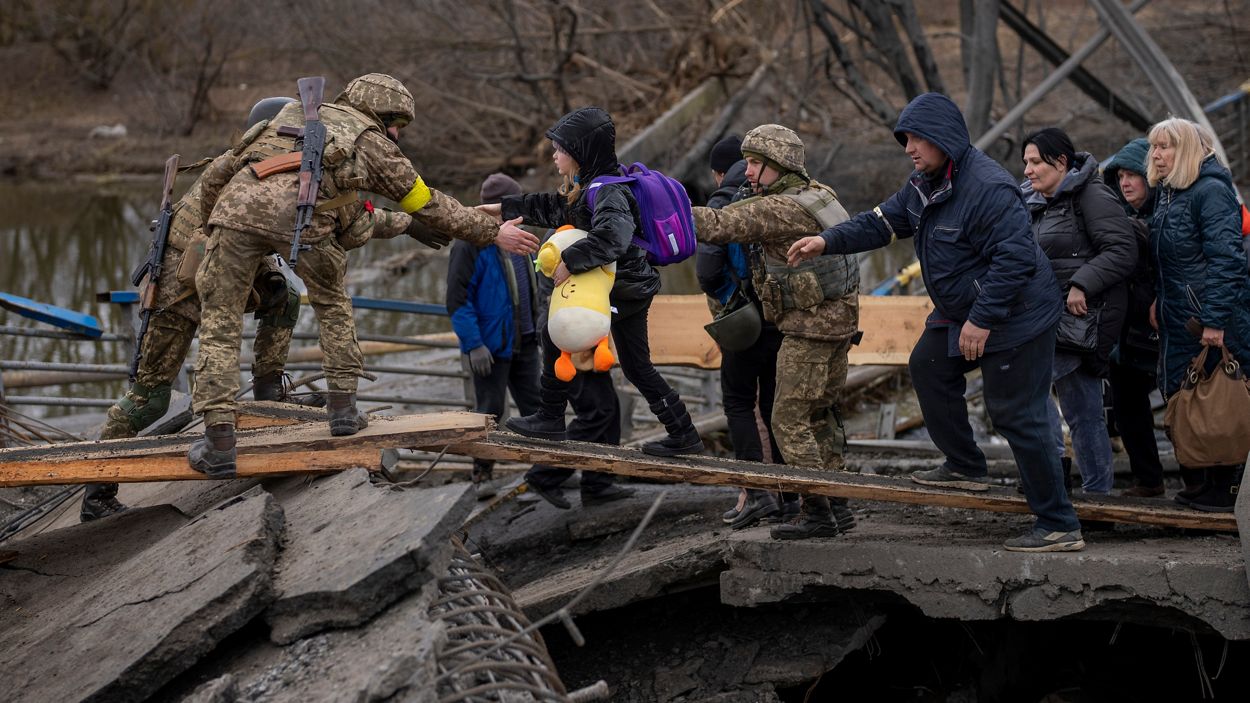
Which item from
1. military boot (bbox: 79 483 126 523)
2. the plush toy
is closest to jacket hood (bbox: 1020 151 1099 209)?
the plush toy

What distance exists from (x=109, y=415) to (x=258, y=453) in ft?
4.30

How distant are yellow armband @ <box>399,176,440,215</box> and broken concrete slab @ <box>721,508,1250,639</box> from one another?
1.98 m

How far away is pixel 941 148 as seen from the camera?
15.8 ft

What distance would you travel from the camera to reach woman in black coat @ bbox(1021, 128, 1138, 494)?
550 centimetres

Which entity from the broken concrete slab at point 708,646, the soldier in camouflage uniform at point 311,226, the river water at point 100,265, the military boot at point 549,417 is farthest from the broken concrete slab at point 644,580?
the river water at point 100,265

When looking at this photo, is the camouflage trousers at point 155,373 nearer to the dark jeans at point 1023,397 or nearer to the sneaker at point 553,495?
the sneaker at point 553,495

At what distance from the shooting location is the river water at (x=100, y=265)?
1413cm

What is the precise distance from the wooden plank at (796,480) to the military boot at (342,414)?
1.35 feet

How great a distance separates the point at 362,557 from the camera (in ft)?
13.1

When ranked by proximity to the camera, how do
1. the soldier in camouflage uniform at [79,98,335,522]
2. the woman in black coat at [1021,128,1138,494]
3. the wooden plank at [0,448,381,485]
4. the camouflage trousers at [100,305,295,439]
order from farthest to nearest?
1. the camouflage trousers at [100,305,295,439]
2. the soldier in camouflage uniform at [79,98,335,522]
3. the woman in black coat at [1021,128,1138,494]
4. the wooden plank at [0,448,381,485]

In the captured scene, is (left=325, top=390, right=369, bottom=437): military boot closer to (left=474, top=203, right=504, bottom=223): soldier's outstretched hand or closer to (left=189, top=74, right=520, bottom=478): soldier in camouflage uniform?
(left=189, top=74, right=520, bottom=478): soldier in camouflage uniform

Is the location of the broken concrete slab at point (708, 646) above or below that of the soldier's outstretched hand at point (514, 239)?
below

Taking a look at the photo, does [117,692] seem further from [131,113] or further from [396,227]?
[131,113]

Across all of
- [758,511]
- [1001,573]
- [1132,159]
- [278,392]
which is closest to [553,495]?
[758,511]
